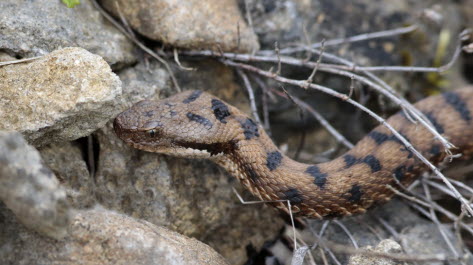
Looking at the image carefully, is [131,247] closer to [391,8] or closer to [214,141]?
[214,141]

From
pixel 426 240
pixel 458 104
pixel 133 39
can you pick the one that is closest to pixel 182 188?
pixel 133 39

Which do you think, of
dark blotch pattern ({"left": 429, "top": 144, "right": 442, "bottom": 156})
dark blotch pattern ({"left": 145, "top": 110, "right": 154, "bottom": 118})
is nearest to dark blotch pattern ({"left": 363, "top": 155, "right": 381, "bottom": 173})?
dark blotch pattern ({"left": 429, "top": 144, "right": 442, "bottom": 156})

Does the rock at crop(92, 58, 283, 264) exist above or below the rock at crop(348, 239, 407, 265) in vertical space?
below

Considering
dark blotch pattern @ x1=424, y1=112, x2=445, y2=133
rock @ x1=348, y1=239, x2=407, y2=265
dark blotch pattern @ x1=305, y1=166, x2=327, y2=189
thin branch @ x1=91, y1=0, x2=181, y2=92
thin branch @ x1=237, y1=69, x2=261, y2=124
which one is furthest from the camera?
dark blotch pattern @ x1=424, y1=112, x2=445, y2=133

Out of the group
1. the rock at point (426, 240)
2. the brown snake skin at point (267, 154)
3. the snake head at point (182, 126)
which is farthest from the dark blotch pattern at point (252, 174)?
the rock at point (426, 240)

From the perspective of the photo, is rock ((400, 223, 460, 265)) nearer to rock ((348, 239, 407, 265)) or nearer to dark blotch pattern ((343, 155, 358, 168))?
rock ((348, 239, 407, 265))

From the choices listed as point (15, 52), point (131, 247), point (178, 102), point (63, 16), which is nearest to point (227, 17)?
point (178, 102)
